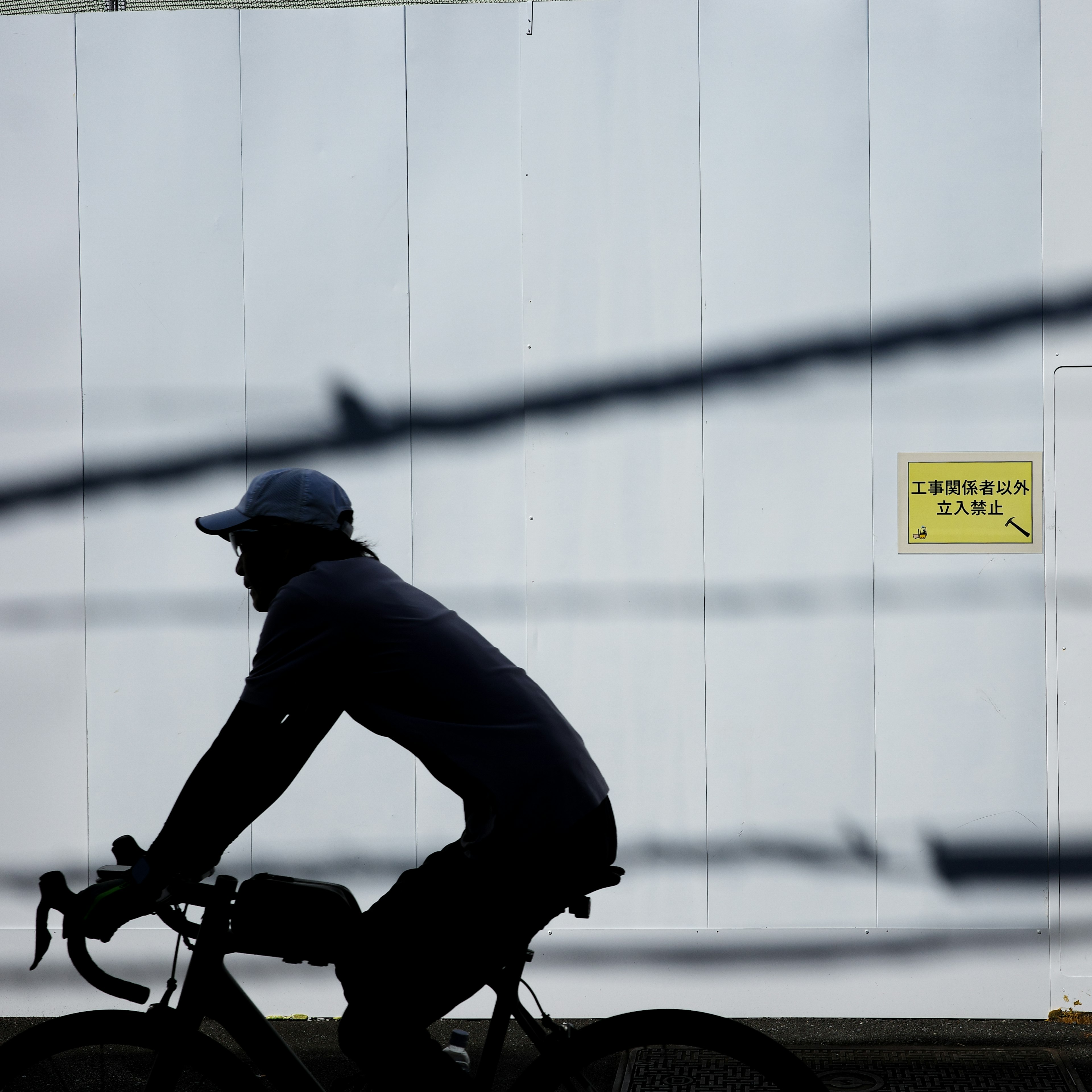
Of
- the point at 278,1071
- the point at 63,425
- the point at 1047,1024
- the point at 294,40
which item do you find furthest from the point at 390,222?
the point at 1047,1024

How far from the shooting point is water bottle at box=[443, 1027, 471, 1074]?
2.08 m

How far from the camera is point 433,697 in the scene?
2.07 meters

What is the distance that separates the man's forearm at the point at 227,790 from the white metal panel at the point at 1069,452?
9.17ft

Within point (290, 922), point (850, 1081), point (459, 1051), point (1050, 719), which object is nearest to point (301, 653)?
point (290, 922)

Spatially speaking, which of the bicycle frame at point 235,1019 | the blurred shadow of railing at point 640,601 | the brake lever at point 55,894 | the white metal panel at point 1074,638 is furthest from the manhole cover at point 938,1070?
the brake lever at point 55,894

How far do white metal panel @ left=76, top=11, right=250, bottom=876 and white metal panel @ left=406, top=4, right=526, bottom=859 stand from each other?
0.63m

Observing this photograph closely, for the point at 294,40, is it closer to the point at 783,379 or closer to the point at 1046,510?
Answer: the point at 783,379

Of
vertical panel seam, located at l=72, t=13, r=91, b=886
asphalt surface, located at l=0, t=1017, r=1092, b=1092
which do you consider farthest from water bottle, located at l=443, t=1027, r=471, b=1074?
vertical panel seam, located at l=72, t=13, r=91, b=886

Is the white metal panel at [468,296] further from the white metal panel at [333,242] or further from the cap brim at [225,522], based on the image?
the cap brim at [225,522]

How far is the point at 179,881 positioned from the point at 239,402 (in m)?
2.23

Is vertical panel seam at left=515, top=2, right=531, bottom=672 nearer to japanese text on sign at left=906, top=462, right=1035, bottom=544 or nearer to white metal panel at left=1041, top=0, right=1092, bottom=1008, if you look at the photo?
japanese text on sign at left=906, top=462, right=1035, bottom=544

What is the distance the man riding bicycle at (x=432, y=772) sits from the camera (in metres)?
2.02

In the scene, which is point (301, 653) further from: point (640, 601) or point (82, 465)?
point (82, 465)

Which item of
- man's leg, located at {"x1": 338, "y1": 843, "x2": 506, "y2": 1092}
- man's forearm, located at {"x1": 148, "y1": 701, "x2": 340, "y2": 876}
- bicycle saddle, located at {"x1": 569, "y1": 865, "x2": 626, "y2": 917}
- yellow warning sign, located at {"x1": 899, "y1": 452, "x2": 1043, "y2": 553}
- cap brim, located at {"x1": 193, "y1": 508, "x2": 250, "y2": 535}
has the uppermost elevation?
yellow warning sign, located at {"x1": 899, "y1": 452, "x2": 1043, "y2": 553}
